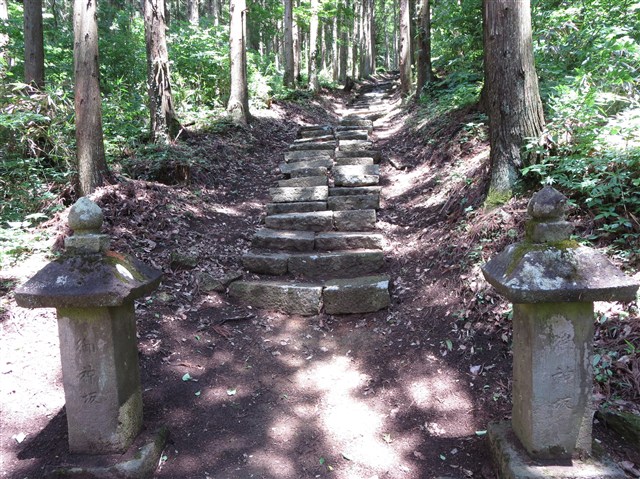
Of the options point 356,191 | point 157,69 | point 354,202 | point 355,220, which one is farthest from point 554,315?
point 157,69

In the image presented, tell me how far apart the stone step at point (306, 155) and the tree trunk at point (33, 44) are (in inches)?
198

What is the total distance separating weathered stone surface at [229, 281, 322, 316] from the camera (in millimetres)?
4950

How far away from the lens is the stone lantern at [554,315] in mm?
2229

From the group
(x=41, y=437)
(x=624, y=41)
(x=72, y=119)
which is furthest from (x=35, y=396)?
(x=624, y=41)

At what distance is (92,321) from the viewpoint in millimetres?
2605

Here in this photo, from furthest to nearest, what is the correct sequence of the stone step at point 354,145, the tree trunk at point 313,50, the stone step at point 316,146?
the tree trunk at point 313,50
the stone step at point 316,146
the stone step at point 354,145

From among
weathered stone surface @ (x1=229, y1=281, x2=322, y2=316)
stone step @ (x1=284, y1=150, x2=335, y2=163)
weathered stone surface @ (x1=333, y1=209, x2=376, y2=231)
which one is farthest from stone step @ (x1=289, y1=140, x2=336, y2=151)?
weathered stone surface @ (x1=229, y1=281, x2=322, y2=316)

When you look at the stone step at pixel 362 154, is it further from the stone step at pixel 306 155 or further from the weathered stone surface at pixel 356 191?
the weathered stone surface at pixel 356 191

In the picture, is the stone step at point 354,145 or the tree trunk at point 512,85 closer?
the tree trunk at point 512,85

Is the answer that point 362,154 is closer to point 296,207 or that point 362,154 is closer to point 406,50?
point 296,207

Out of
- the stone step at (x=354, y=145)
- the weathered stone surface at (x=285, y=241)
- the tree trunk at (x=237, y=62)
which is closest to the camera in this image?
the weathered stone surface at (x=285, y=241)

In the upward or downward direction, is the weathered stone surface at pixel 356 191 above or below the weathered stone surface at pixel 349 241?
above

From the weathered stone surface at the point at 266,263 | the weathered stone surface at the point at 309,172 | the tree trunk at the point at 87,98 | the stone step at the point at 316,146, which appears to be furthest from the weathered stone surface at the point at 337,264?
the stone step at the point at 316,146

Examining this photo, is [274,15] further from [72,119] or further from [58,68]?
[72,119]
